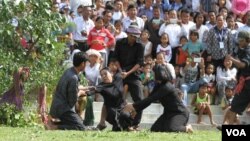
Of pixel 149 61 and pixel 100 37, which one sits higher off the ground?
pixel 100 37

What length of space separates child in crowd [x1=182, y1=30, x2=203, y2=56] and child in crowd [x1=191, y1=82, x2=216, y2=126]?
1.33 m

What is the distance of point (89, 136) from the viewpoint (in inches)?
581

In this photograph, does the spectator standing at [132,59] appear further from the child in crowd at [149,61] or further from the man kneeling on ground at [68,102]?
the child in crowd at [149,61]

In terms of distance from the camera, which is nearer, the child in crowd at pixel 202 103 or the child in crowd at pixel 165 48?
the child in crowd at pixel 202 103

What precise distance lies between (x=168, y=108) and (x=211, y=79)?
19.0 feet

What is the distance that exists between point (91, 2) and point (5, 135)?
36.2 feet

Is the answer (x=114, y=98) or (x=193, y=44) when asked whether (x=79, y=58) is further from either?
(x=193, y=44)

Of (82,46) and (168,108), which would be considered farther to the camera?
(82,46)

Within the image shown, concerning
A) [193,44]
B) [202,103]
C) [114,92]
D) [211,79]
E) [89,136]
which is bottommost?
[202,103]

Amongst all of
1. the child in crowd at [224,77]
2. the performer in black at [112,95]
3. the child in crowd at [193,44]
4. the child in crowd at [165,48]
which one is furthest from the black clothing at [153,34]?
the performer in black at [112,95]

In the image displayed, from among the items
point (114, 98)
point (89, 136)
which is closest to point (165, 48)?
point (114, 98)

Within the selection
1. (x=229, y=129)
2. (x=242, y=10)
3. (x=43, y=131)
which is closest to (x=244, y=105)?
(x=43, y=131)

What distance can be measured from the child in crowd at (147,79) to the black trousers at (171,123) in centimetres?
486

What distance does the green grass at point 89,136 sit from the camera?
14.3m
